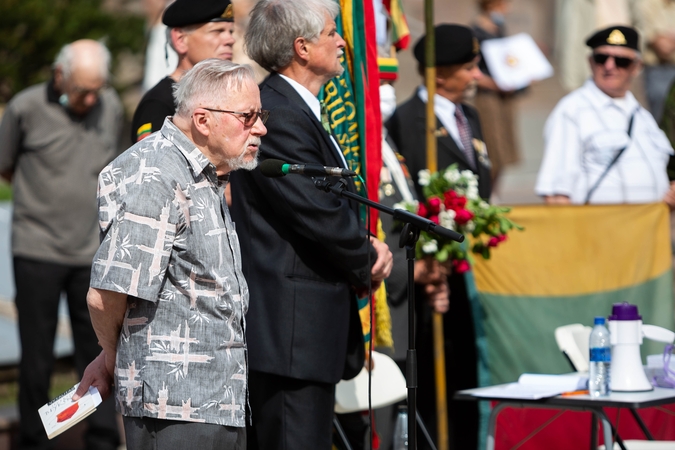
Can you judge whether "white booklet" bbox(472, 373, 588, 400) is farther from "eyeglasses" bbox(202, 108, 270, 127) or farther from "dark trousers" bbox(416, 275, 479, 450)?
"eyeglasses" bbox(202, 108, 270, 127)

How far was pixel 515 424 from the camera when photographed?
587 cm

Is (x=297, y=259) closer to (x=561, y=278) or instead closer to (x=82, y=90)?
(x=561, y=278)

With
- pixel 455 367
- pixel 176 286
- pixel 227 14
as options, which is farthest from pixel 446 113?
pixel 176 286

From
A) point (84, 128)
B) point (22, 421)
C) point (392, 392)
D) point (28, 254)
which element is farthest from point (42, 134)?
point (392, 392)

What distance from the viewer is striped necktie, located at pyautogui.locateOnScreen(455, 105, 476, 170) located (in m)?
6.61

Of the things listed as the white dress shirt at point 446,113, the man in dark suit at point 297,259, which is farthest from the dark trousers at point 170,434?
the white dress shirt at point 446,113

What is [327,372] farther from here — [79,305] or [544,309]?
[79,305]

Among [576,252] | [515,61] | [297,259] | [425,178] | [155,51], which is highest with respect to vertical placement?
[155,51]

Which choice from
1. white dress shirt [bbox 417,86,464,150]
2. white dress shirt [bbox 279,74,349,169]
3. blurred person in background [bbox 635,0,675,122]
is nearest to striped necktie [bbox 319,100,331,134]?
white dress shirt [bbox 279,74,349,169]

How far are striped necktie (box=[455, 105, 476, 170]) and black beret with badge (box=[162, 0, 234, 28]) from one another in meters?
2.09

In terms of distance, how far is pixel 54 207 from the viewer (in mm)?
6723

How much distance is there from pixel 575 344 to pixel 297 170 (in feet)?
7.69

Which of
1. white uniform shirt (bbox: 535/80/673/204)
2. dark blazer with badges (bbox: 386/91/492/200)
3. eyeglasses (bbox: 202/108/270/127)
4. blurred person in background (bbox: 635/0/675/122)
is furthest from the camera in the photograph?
blurred person in background (bbox: 635/0/675/122)

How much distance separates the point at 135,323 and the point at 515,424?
2976mm
